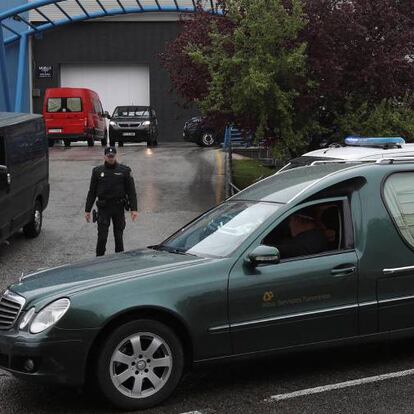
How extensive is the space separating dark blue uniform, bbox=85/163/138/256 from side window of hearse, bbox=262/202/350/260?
4210mm

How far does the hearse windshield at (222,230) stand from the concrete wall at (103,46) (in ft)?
107

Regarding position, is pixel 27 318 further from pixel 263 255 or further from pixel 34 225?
pixel 34 225

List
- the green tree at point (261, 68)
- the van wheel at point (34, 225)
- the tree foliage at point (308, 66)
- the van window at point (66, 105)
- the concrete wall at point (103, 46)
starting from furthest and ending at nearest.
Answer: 1. the concrete wall at point (103, 46)
2. the van window at point (66, 105)
3. the tree foliage at point (308, 66)
4. the green tree at point (261, 68)
5. the van wheel at point (34, 225)

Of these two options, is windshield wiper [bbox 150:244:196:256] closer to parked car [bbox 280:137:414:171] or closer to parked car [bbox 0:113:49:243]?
parked car [bbox 280:137:414:171]

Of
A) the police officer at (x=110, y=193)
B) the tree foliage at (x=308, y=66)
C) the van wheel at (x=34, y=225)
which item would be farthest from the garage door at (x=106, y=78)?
the police officer at (x=110, y=193)

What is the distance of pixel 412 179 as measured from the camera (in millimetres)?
5602

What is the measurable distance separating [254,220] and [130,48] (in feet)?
113

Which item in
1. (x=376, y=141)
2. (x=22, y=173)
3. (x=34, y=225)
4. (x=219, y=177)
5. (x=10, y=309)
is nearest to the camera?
(x=10, y=309)

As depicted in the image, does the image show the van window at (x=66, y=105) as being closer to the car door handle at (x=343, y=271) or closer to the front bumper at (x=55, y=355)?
the car door handle at (x=343, y=271)

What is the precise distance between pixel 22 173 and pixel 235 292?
6924 millimetres

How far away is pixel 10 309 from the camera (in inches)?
189

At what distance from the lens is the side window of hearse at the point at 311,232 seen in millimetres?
5160

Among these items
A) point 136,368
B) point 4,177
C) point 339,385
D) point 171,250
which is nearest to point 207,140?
point 4,177

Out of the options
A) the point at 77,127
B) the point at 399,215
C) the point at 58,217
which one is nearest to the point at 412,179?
the point at 399,215
